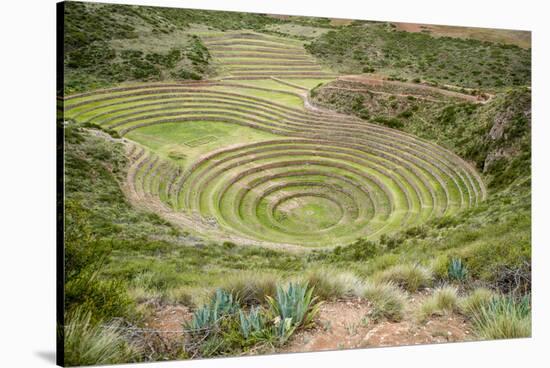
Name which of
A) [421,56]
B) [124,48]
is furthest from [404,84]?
[124,48]

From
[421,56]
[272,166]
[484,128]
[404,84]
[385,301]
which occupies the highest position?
[421,56]

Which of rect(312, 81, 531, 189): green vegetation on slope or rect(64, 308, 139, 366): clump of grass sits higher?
rect(312, 81, 531, 189): green vegetation on slope

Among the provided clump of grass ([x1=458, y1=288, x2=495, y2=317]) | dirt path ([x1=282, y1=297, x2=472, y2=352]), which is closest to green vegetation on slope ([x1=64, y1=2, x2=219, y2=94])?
dirt path ([x1=282, y1=297, x2=472, y2=352])

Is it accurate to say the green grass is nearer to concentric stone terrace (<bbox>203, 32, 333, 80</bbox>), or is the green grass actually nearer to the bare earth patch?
concentric stone terrace (<bbox>203, 32, 333, 80</bbox>)

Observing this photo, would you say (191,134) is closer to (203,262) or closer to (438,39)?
(203,262)

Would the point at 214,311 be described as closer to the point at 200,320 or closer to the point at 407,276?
the point at 200,320

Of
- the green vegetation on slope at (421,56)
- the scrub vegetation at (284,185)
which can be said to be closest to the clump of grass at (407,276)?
the scrub vegetation at (284,185)

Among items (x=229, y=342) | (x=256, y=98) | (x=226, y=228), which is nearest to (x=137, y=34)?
(x=256, y=98)
